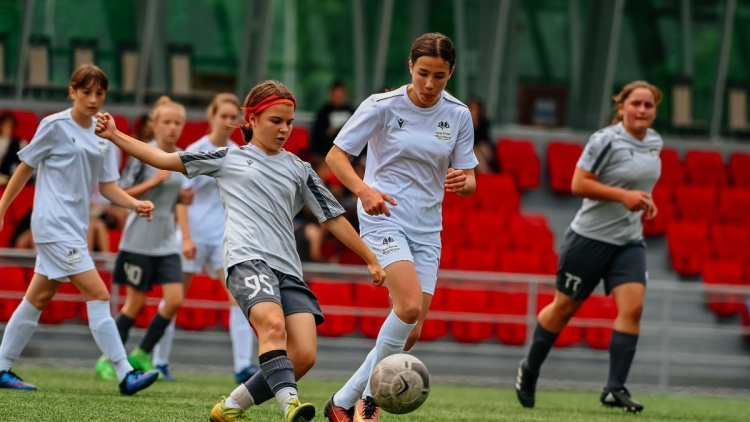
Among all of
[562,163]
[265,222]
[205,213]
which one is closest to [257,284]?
[265,222]

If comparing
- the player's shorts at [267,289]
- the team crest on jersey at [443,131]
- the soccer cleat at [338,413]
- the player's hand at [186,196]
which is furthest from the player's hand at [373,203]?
the player's hand at [186,196]

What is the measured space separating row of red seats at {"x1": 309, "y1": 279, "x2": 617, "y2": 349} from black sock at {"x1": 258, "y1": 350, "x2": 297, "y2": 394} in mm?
7133

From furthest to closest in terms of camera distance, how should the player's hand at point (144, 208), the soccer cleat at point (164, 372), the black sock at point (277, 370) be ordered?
the soccer cleat at point (164, 372)
the player's hand at point (144, 208)
the black sock at point (277, 370)

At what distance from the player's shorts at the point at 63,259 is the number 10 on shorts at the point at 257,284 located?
2270mm

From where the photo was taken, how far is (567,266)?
26.8ft

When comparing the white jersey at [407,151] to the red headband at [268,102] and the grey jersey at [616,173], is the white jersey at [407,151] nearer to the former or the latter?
the red headband at [268,102]

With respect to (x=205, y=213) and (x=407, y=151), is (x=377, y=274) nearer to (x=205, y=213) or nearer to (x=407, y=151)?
(x=407, y=151)

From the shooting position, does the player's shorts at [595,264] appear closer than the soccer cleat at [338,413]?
No

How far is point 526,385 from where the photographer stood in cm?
845

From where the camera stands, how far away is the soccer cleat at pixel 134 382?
7.31 m

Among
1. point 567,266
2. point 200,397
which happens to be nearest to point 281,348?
point 200,397

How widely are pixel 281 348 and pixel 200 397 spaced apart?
2.72m

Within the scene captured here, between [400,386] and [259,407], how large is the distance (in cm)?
217

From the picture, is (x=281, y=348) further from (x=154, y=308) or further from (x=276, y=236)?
(x=154, y=308)
